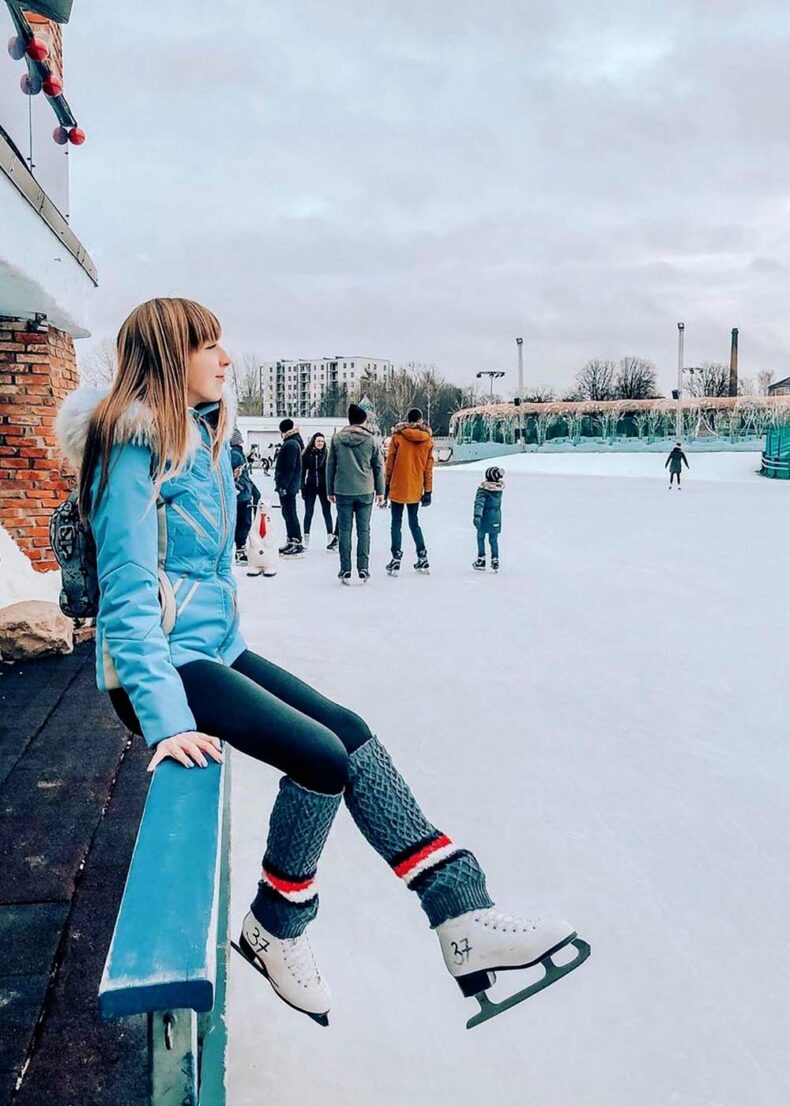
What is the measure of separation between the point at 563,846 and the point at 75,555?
6.24 feet

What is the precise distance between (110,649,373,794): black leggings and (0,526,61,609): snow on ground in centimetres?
406

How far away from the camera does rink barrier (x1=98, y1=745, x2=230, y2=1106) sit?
3.35 ft

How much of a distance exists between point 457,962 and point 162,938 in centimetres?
72

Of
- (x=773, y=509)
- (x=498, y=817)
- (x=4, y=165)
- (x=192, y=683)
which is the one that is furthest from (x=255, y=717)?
(x=773, y=509)

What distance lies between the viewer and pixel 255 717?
1.67 metres

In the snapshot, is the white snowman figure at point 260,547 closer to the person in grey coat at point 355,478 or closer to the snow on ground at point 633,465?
the person in grey coat at point 355,478

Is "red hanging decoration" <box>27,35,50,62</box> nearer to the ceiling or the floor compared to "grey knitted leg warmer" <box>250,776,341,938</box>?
nearer to the ceiling

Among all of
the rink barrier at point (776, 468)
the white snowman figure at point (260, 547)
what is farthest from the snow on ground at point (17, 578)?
the rink barrier at point (776, 468)

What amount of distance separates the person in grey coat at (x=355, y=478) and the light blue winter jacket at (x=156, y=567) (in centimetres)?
605

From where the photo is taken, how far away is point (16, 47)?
170 inches

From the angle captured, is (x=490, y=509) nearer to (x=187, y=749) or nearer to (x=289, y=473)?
(x=289, y=473)

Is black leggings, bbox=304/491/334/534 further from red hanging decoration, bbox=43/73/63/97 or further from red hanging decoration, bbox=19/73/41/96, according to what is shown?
red hanging decoration, bbox=19/73/41/96

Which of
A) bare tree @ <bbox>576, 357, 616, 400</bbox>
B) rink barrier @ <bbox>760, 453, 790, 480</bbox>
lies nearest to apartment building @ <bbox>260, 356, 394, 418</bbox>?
bare tree @ <bbox>576, 357, 616, 400</bbox>

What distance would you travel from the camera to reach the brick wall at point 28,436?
5344mm
